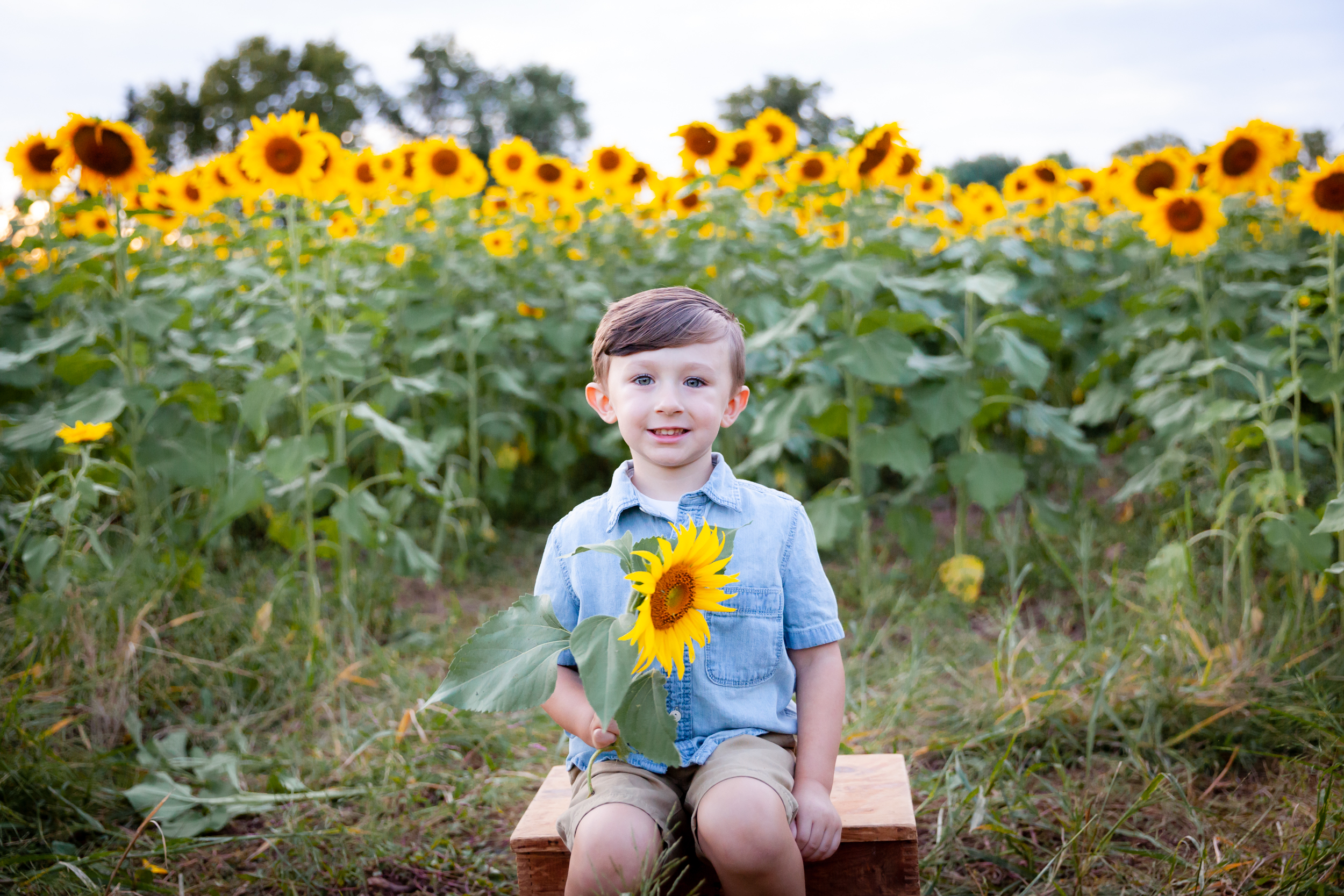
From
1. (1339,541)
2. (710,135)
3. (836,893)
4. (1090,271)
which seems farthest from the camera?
(1090,271)

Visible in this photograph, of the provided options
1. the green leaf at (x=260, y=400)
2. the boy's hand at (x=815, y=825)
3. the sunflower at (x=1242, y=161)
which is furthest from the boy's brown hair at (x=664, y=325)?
the sunflower at (x=1242, y=161)

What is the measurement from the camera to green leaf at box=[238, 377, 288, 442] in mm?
3008

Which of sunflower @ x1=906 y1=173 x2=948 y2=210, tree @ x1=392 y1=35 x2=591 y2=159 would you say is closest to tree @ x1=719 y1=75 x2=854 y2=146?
tree @ x1=392 y1=35 x2=591 y2=159

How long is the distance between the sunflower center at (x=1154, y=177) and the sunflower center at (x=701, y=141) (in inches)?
65.1

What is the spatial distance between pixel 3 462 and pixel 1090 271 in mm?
4997

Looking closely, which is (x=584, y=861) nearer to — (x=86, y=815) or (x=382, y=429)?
(x=86, y=815)

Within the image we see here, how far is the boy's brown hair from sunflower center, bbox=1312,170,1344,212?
6.91 ft

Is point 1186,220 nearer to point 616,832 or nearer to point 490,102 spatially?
point 616,832

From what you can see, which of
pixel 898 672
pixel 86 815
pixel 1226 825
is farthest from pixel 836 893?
pixel 86 815

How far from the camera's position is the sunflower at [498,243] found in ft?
15.7

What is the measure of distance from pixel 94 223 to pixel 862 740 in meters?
4.38

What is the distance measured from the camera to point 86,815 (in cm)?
214

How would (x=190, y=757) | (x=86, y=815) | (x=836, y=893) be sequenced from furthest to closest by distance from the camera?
1. (x=190, y=757)
2. (x=86, y=815)
3. (x=836, y=893)

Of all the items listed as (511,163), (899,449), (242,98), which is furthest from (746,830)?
(242,98)
